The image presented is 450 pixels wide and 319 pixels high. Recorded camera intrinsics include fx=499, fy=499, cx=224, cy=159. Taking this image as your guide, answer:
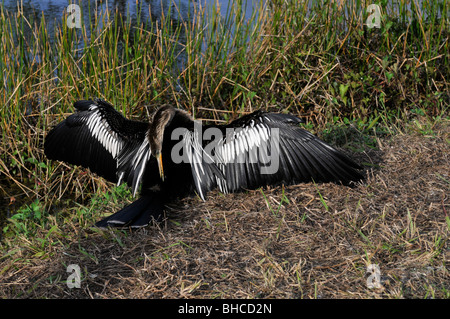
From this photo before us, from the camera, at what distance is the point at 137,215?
8.90 ft

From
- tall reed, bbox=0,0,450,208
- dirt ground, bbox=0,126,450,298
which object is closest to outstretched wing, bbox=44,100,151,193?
dirt ground, bbox=0,126,450,298

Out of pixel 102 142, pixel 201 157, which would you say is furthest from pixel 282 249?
pixel 102 142

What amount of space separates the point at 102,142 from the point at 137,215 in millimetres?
654

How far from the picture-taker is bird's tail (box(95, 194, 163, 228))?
8.71 feet

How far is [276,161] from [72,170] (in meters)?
1.86

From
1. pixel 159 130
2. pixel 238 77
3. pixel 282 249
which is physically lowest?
pixel 282 249

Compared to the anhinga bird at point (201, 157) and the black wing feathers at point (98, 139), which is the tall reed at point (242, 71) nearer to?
the black wing feathers at point (98, 139)

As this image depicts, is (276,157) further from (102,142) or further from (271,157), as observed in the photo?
(102,142)

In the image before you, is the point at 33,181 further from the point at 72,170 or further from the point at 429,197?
the point at 429,197

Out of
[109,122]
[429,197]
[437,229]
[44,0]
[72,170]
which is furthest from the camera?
[44,0]

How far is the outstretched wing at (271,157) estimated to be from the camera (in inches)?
108

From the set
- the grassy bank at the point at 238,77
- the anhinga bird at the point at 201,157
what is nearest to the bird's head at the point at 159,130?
the anhinga bird at the point at 201,157

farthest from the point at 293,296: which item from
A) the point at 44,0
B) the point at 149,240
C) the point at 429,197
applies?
the point at 44,0

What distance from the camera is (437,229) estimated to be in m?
2.42
